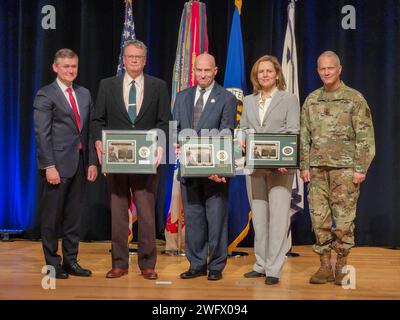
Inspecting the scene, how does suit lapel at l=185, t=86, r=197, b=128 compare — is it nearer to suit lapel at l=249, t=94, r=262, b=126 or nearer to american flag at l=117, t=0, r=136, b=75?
suit lapel at l=249, t=94, r=262, b=126

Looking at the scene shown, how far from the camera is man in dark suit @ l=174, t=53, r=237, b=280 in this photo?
167 inches

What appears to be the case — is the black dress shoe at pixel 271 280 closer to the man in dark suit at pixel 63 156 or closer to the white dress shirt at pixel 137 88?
the man in dark suit at pixel 63 156

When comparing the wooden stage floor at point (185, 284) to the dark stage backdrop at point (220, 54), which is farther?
the dark stage backdrop at point (220, 54)

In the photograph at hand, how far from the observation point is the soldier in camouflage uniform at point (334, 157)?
13.4 ft

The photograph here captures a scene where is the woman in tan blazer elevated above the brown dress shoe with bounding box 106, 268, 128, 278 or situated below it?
above

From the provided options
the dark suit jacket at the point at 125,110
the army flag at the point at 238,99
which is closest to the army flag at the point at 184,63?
the army flag at the point at 238,99

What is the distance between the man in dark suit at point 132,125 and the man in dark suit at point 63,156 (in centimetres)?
18

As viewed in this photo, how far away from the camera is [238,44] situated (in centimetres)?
577

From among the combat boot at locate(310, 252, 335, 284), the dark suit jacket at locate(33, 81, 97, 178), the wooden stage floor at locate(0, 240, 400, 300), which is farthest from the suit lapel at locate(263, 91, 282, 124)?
the dark suit jacket at locate(33, 81, 97, 178)

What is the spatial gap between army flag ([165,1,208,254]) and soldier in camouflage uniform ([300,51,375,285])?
173 cm

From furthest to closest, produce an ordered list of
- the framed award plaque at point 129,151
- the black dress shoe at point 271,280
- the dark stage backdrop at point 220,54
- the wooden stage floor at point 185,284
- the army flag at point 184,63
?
the dark stage backdrop at point 220,54 → the army flag at point 184,63 → the black dress shoe at point 271,280 → the framed award plaque at point 129,151 → the wooden stage floor at point 185,284

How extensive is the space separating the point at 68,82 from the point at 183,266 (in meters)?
1.82

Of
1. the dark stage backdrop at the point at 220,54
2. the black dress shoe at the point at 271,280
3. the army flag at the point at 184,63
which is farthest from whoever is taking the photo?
→ the dark stage backdrop at the point at 220,54

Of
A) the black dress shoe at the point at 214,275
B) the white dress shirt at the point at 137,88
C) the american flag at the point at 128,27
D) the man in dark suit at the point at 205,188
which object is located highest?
the american flag at the point at 128,27
